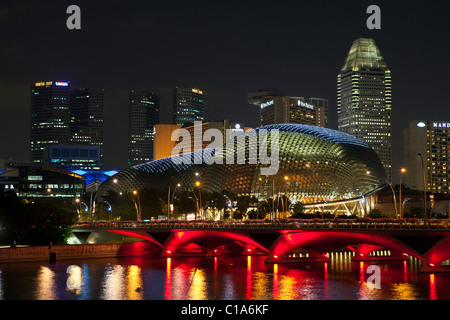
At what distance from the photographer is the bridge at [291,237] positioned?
67562 mm

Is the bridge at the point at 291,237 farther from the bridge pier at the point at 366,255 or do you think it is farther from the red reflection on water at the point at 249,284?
the red reflection on water at the point at 249,284

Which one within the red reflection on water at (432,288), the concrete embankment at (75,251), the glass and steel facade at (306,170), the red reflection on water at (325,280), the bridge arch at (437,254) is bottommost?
the red reflection on water at (325,280)

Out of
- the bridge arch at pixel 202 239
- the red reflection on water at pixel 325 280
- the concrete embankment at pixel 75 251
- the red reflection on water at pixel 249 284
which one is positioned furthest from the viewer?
the bridge arch at pixel 202 239

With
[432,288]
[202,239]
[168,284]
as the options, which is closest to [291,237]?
[202,239]

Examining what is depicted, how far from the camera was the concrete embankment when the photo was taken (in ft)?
286

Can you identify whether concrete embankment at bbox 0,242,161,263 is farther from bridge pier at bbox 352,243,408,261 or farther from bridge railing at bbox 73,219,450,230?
bridge pier at bbox 352,243,408,261

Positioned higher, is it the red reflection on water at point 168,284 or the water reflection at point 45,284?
the water reflection at point 45,284

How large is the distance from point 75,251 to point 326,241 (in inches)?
1436

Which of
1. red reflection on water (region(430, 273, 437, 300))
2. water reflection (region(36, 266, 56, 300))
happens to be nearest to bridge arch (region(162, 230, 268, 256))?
water reflection (region(36, 266, 56, 300))

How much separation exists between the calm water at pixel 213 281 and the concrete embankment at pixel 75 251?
317 cm

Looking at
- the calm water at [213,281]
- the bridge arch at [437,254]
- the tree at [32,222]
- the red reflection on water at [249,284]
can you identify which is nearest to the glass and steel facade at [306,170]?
the tree at [32,222]

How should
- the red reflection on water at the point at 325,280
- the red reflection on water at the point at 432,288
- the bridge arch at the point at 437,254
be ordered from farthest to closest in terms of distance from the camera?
the bridge arch at the point at 437,254, the red reflection on water at the point at 325,280, the red reflection on water at the point at 432,288

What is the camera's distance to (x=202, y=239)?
96312 mm
